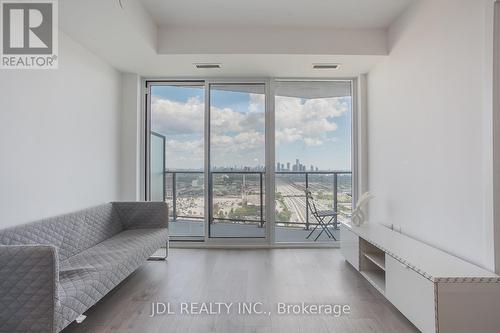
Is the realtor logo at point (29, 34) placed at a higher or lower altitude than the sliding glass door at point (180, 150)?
higher

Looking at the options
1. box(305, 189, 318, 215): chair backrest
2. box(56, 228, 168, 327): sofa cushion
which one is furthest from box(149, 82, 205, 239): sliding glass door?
box(305, 189, 318, 215): chair backrest

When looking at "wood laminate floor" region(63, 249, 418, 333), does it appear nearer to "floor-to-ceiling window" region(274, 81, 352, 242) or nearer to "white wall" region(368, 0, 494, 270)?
"floor-to-ceiling window" region(274, 81, 352, 242)

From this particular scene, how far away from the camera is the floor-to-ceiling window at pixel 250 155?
4402mm

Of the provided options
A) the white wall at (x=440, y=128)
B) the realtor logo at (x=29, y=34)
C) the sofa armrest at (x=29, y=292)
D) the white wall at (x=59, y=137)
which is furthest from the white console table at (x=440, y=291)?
the realtor logo at (x=29, y=34)

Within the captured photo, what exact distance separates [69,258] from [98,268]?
0.48 meters

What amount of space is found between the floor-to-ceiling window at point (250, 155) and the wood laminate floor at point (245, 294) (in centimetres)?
58

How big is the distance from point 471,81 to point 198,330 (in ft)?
8.68

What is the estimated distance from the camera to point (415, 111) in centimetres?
289

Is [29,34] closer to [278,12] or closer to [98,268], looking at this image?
[98,268]

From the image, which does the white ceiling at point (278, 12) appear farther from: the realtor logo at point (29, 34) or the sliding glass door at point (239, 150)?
the sliding glass door at point (239, 150)

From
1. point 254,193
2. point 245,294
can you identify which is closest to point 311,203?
point 254,193

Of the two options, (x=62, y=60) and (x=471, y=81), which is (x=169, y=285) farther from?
(x=471, y=81)

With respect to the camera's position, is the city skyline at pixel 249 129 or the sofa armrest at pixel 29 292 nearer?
the sofa armrest at pixel 29 292

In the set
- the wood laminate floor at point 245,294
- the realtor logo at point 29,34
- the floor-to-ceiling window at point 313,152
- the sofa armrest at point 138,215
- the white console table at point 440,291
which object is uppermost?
the realtor logo at point 29,34
